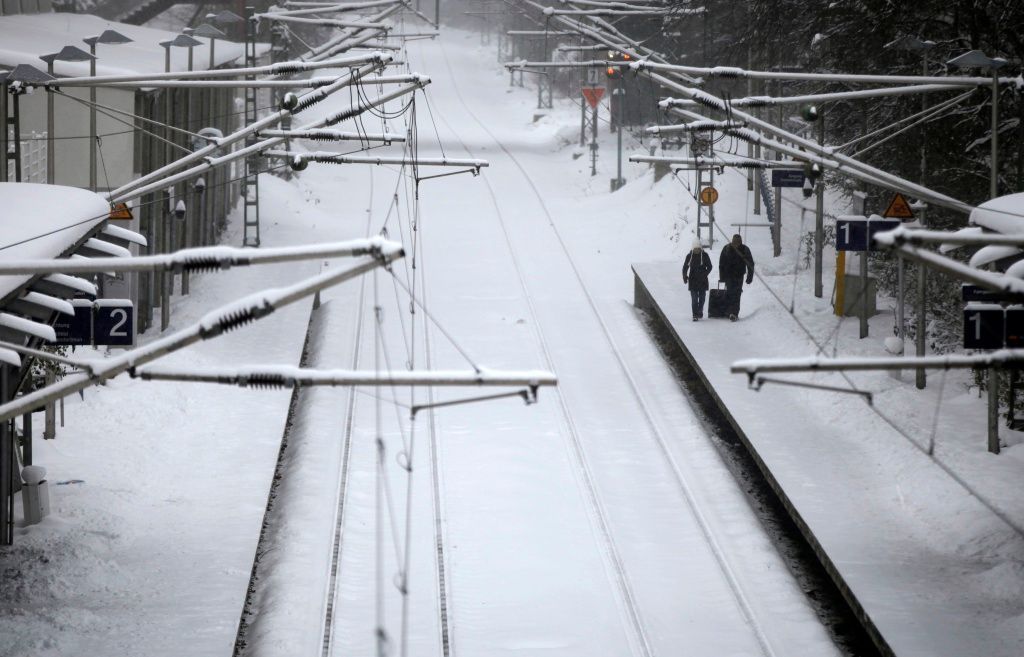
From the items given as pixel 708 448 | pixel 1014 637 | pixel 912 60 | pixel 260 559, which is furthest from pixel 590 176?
pixel 1014 637

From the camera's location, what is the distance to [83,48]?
2616 cm

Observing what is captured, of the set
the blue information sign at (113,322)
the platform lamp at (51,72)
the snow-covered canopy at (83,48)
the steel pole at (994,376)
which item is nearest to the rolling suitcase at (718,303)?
the steel pole at (994,376)

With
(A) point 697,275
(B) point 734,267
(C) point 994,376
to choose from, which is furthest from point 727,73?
(B) point 734,267

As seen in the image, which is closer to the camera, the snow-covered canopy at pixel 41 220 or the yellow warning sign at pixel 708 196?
the snow-covered canopy at pixel 41 220

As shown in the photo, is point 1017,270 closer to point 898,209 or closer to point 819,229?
point 898,209

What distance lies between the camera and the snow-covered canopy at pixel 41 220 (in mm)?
12469

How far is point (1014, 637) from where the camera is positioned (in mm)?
12148

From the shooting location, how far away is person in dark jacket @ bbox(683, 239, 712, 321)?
75.8 feet

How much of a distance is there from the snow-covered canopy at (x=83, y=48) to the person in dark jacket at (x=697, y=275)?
9.35m

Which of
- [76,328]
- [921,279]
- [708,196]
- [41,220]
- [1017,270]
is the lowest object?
[76,328]

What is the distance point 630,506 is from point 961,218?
752 cm

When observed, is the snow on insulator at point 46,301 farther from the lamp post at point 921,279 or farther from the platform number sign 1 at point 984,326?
the lamp post at point 921,279

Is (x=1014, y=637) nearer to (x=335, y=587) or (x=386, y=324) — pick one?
(x=335, y=587)

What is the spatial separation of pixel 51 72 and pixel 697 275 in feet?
33.5
